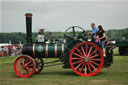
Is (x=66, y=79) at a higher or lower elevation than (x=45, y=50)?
lower

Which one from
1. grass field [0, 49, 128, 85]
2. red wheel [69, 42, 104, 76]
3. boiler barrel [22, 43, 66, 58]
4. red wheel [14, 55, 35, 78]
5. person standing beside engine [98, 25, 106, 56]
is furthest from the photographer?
boiler barrel [22, 43, 66, 58]

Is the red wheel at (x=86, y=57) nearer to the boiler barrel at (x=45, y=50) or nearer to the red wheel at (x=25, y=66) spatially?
the boiler barrel at (x=45, y=50)

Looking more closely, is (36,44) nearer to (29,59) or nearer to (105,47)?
(29,59)

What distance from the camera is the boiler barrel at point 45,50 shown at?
949 centimetres

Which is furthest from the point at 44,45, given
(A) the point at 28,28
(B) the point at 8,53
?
(B) the point at 8,53

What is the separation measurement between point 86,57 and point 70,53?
0.63 meters

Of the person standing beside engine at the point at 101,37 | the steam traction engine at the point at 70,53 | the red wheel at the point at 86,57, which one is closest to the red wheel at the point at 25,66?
the steam traction engine at the point at 70,53

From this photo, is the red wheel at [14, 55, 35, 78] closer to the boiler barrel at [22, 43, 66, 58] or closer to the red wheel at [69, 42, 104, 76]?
the boiler barrel at [22, 43, 66, 58]

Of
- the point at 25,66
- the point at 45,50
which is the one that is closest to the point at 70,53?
the point at 45,50

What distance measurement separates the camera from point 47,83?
7.41 m

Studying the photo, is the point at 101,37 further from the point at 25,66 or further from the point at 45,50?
the point at 25,66

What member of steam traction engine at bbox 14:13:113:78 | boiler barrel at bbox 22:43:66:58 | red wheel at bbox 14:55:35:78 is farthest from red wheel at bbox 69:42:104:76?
red wheel at bbox 14:55:35:78

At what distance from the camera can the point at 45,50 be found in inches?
376

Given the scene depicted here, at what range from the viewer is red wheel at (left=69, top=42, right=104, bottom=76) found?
8.99 m
